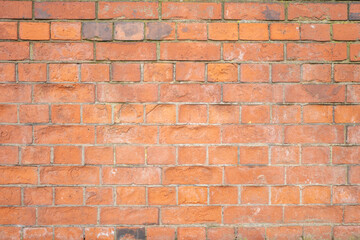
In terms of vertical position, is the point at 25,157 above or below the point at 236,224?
above

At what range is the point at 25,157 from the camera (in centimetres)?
140

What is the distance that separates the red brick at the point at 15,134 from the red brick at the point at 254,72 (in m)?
1.13

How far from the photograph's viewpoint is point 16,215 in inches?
55.2

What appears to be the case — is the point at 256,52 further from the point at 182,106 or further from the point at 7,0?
the point at 7,0

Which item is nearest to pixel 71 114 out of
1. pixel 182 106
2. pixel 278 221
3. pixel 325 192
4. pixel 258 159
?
pixel 182 106

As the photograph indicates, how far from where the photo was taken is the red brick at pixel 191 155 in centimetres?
141

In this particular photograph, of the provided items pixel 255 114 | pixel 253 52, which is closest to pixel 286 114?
pixel 255 114

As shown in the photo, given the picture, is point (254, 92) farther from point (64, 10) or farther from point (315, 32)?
point (64, 10)

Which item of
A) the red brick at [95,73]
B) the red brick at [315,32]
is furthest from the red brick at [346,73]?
the red brick at [95,73]

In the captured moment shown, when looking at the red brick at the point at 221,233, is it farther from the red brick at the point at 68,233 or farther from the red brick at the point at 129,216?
the red brick at the point at 68,233

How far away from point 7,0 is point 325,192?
191 cm

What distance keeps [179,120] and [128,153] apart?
313mm

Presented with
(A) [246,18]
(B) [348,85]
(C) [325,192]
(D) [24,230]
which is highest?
(A) [246,18]

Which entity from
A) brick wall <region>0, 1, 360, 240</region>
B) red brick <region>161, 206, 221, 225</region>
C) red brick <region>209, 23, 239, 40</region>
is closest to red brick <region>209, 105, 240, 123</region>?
brick wall <region>0, 1, 360, 240</region>
